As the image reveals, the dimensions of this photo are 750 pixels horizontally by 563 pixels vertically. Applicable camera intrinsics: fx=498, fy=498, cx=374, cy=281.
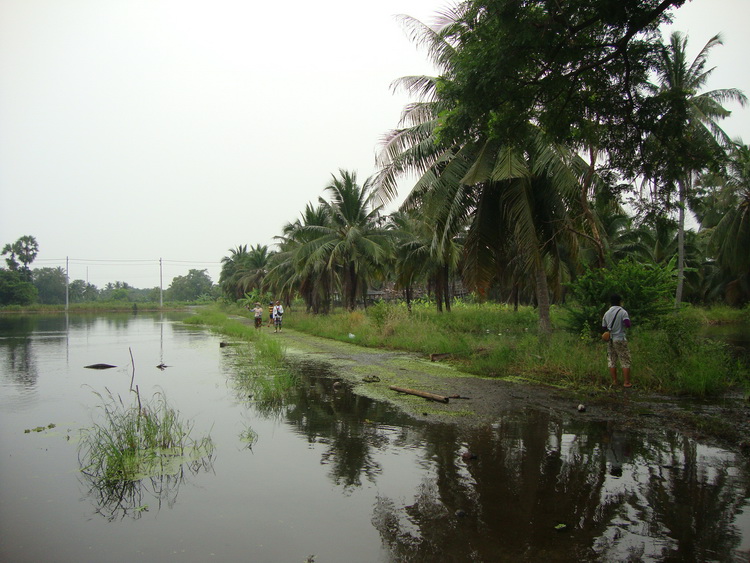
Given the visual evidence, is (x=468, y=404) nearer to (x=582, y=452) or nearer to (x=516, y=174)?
(x=582, y=452)

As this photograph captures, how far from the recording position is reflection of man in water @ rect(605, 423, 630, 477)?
533cm

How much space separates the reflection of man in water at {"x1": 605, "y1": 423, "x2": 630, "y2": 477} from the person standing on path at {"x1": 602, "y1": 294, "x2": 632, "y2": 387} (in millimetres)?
2353

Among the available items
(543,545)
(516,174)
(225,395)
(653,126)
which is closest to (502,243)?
(516,174)

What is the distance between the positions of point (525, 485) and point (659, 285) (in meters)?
7.90

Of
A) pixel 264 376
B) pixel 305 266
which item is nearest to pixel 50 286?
pixel 305 266

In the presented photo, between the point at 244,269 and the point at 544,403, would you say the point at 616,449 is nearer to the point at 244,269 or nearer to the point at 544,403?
the point at 544,403

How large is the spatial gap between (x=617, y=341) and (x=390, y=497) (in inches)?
231

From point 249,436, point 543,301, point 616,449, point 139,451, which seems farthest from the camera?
point 543,301

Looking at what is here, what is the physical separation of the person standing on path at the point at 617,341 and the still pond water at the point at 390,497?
2.23m

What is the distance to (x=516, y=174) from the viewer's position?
446 inches

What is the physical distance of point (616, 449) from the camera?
5918 millimetres

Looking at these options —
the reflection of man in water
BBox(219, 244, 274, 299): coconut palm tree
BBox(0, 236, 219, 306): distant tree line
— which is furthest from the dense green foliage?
BBox(0, 236, 219, 306): distant tree line

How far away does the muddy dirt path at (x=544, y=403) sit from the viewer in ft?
22.1

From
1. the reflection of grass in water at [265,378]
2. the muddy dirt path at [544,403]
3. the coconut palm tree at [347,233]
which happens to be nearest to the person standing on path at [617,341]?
the muddy dirt path at [544,403]
